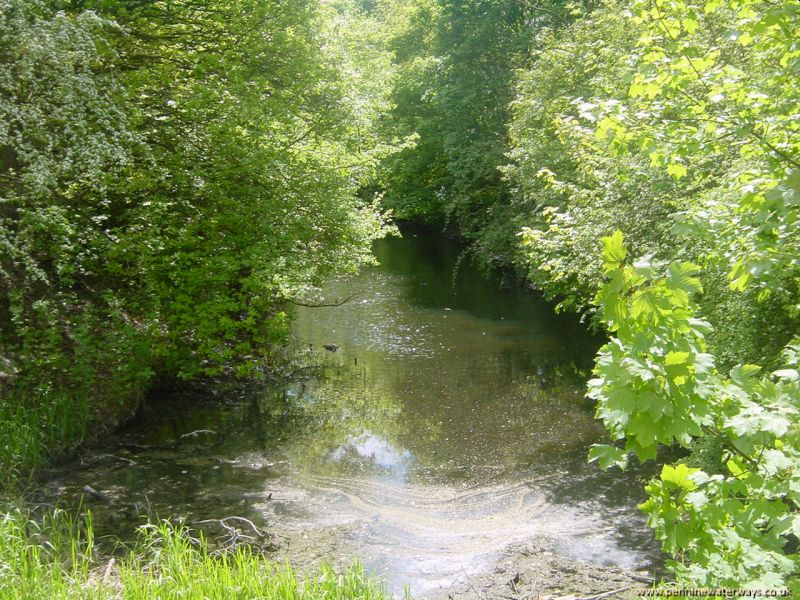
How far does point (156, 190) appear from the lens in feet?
31.4

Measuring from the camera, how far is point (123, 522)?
657cm

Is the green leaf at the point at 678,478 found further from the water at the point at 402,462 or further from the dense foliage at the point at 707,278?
the water at the point at 402,462

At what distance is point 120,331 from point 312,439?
9.72 ft

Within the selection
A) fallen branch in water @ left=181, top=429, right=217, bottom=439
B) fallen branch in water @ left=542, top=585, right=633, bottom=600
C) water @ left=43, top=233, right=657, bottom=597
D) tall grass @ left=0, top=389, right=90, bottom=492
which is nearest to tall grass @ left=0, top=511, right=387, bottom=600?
water @ left=43, top=233, right=657, bottom=597

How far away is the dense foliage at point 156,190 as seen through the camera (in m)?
6.93

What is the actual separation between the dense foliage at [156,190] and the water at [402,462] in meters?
1.01

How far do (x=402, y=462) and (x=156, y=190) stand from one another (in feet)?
16.8

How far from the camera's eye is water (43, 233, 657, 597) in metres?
6.55

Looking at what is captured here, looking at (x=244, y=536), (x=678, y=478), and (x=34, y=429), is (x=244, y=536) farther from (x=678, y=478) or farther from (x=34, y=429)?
(x=678, y=478)

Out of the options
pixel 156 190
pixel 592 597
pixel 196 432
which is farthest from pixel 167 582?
pixel 156 190

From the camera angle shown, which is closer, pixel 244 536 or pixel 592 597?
pixel 592 597

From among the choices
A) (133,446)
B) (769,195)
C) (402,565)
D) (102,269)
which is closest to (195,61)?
(102,269)

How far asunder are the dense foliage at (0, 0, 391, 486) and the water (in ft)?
3.31

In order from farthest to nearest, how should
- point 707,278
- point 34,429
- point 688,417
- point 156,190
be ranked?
point 156,190, point 34,429, point 707,278, point 688,417
